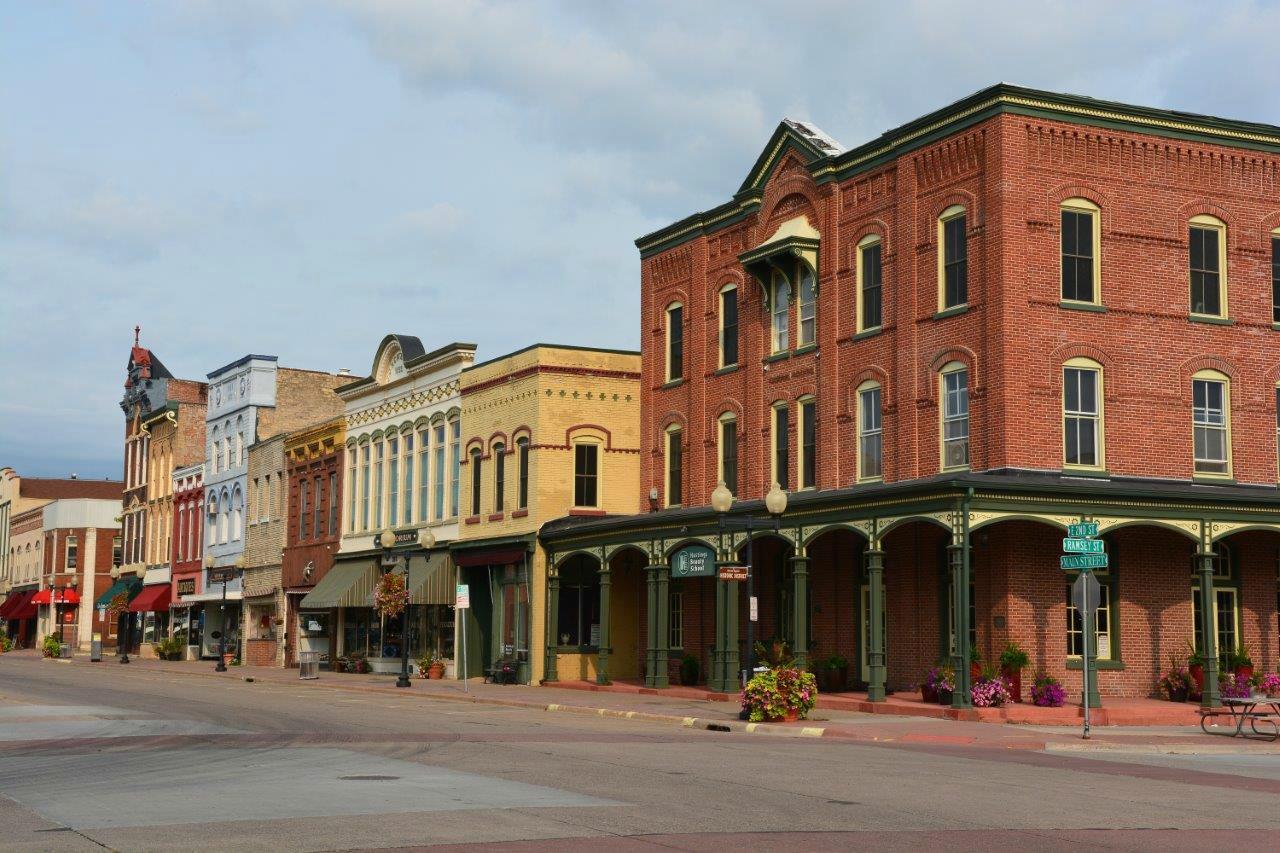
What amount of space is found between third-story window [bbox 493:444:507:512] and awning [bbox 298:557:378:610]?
27.3 ft

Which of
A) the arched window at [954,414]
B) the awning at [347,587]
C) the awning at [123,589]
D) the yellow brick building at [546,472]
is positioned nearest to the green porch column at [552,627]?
the yellow brick building at [546,472]

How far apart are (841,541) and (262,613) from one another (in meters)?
37.0

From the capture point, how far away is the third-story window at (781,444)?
36.9 metres

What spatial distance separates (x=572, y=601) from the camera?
4381 centimetres

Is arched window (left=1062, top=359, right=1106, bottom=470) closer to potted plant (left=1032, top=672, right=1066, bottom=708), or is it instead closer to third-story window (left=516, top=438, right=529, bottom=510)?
potted plant (left=1032, top=672, right=1066, bottom=708)

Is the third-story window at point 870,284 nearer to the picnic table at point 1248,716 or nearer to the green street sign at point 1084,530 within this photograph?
the green street sign at point 1084,530

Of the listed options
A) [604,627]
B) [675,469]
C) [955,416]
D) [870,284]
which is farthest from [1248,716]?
[675,469]

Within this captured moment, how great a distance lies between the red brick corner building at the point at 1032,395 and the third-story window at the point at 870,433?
6 cm

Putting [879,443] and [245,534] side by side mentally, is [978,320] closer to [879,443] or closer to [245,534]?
[879,443]

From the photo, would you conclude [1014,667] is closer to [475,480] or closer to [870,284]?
[870,284]

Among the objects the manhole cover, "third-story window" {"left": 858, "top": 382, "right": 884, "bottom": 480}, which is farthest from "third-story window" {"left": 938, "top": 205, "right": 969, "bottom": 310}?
the manhole cover

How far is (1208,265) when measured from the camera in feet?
106

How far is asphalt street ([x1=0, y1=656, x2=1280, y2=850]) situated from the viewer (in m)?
12.7

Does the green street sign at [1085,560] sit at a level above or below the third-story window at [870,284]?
below
